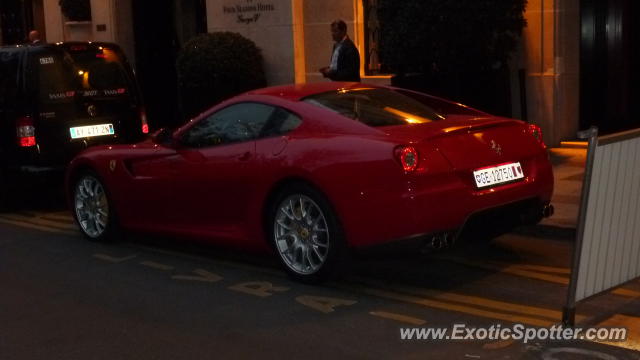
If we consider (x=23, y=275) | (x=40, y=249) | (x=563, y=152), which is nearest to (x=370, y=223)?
(x=23, y=275)

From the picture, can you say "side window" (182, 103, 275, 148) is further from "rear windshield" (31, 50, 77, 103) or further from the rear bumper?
"rear windshield" (31, 50, 77, 103)

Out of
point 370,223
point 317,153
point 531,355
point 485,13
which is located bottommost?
point 531,355

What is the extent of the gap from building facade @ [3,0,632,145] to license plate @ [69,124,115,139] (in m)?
5.13

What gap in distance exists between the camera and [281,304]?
278 inches

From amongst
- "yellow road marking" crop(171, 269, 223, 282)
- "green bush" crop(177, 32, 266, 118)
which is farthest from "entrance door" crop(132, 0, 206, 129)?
"yellow road marking" crop(171, 269, 223, 282)

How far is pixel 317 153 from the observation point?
7.37 meters

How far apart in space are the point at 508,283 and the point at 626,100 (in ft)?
25.3

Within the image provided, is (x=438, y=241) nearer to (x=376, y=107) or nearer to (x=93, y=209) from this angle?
(x=376, y=107)

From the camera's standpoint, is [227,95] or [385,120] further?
[227,95]

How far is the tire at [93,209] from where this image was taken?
960 centimetres

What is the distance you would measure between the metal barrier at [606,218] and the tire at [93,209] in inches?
198

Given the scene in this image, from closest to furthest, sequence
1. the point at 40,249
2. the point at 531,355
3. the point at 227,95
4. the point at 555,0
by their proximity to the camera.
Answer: the point at 531,355 < the point at 40,249 < the point at 555,0 < the point at 227,95

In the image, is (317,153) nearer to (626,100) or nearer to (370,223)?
(370,223)

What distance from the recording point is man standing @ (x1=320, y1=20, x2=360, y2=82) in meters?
13.2
